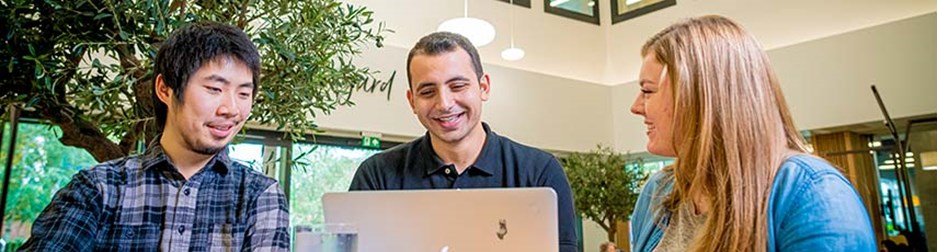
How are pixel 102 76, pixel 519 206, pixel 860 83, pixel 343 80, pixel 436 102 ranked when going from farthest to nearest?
pixel 860 83, pixel 343 80, pixel 102 76, pixel 436 102, pixel 519 206

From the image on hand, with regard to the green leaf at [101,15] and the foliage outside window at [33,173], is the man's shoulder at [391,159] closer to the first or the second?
the green leaf at [101,15]

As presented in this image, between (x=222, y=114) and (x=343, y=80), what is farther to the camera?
(x=343, y=80)

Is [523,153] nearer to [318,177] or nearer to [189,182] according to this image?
[189,182]

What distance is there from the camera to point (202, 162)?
124cm

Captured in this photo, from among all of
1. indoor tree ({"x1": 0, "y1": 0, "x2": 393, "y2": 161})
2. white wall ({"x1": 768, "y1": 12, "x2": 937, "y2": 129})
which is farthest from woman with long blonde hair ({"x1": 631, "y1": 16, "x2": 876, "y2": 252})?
white wall ({"x1": 768, "y1": 12, "x2": 937, "y2": 129})

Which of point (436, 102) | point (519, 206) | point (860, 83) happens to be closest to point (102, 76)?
point (436, 102)

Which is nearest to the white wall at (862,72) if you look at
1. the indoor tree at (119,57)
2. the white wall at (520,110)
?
the white wall at (520,110)

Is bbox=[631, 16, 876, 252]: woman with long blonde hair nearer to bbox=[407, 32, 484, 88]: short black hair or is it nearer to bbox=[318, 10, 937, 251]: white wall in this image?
bbox=[407, 32, 484, 88]: short black hair

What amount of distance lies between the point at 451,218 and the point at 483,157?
1.89 feet

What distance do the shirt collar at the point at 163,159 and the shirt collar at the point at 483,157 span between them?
1.92ft

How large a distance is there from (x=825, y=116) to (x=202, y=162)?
19.5 feet

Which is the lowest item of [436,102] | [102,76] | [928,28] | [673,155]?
[673,155]

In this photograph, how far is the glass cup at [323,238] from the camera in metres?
1.11

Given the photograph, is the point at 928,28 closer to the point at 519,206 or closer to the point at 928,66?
the point at 928,66
